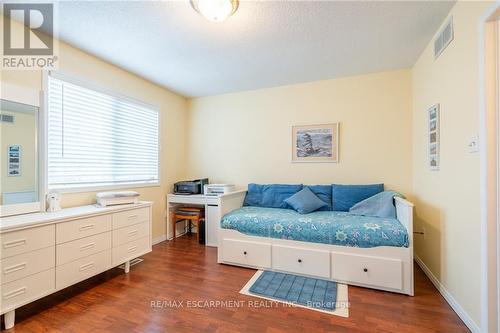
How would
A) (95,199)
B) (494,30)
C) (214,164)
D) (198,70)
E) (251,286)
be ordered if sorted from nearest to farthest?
(494,30) < (251,286) < (95,199) < (198,70) < (214,164)

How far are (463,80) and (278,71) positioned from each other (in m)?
1.84

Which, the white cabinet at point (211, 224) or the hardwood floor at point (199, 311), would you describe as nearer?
the hardwood floor at point (199, 311)

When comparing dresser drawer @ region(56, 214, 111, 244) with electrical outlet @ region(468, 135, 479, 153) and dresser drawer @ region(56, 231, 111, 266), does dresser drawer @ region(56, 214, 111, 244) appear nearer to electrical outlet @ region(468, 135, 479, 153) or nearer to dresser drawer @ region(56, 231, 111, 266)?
dresser drawer @ region(56, 231, 111, 266)

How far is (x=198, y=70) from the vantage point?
9.32 feet

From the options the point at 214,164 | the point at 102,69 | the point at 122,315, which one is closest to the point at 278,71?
the point at 214,164

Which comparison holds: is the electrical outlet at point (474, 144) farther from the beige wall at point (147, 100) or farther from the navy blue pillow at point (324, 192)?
the beige wall at point (147, 100)

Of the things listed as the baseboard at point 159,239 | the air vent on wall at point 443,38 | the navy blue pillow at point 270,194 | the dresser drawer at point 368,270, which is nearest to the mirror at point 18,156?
the baseboard at point 159,239

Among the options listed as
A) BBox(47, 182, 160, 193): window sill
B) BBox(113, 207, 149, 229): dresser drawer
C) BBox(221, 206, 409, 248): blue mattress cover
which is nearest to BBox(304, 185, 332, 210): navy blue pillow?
BBox(221, 206, 409, 248): blue mattress cover

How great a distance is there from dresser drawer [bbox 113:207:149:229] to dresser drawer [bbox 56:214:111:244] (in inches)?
3.3

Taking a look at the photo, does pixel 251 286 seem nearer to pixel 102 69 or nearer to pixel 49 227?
pixel 49 227

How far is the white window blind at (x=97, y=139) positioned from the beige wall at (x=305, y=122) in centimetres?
93

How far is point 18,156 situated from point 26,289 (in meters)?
1.09

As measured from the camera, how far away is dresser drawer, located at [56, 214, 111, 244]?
178 centimetres

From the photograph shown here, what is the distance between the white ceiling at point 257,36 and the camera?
174cm
